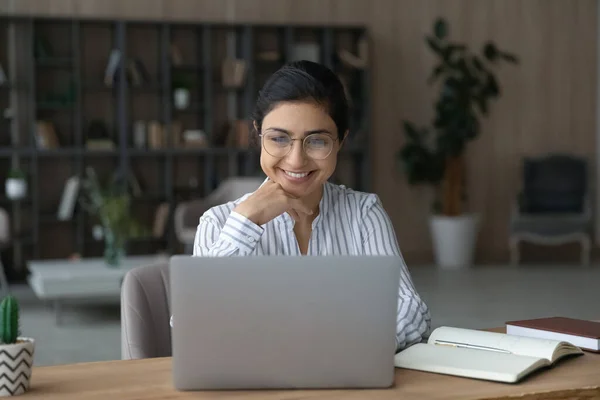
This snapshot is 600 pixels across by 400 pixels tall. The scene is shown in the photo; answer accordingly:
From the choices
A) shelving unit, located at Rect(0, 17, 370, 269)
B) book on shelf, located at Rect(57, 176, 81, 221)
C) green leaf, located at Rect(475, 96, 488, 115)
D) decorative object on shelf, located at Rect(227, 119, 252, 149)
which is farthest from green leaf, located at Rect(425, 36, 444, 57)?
book on shelf, located at Rect(57, 176, 81, 221)

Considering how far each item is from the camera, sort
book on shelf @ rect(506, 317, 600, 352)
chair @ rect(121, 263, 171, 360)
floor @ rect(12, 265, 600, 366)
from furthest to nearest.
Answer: floor @ rect(12, 265, 600, 366) < chair @ rect(121, 263, 171, 360) < book on shelf @ rect(506, 317, 600, 352)

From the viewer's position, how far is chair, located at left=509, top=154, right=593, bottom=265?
975 cm

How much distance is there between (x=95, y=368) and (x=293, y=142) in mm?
652

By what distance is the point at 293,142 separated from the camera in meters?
2.10

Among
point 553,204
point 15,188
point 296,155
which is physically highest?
point 296,155

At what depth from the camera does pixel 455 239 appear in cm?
955

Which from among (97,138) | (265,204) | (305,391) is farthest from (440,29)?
(305,391)

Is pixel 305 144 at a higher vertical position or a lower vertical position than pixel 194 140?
higher

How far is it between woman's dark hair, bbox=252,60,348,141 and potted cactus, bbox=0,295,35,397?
760mm

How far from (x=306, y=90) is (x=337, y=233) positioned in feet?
1.22

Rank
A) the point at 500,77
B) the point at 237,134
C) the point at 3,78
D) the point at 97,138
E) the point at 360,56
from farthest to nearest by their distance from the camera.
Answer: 1. the point at 500,77
2. the point at 360,56
3. the point at 237,134
4. the point at 97,138
5. the point at 3,78

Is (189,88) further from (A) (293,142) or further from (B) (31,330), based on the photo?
(A) (293,142)

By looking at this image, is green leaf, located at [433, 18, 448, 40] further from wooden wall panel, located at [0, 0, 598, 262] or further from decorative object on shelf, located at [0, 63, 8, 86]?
decorative object on shelf, located at [0, 63, 8, 86]

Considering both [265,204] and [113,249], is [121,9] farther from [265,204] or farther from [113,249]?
[265,204]
